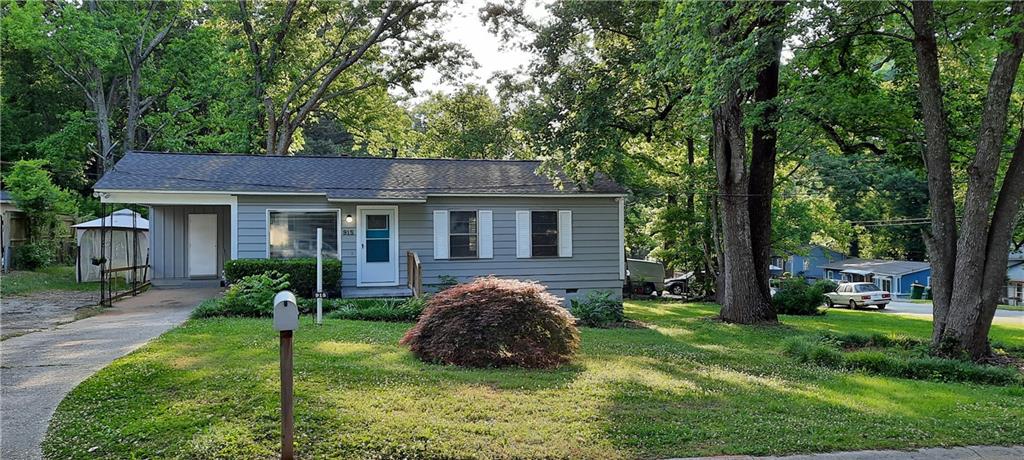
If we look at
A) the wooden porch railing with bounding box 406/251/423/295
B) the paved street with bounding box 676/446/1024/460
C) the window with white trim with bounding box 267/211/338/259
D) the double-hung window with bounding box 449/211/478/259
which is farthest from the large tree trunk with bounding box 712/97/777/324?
the window with white trim with bounding box 267/211/338/259

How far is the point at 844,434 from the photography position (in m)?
4.86

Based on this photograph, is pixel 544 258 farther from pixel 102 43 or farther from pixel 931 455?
pixel 102 43

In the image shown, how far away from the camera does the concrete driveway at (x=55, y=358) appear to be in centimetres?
470

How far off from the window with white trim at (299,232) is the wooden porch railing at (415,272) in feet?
6.27

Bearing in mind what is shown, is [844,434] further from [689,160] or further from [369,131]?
[369,131]

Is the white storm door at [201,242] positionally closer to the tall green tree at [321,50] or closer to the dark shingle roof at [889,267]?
the tall green tree at [321,50]

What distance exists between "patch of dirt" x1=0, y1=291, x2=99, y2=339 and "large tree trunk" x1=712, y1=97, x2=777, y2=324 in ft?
41.9

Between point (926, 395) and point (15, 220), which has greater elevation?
point (15, 220)

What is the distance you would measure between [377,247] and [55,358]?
7923mm

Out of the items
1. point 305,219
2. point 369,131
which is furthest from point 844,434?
point 369,131

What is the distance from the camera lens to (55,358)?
7.21 m

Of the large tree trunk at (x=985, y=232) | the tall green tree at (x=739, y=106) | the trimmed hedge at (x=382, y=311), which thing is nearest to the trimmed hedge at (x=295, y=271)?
the trimmed hedge at (x=382, y=311)

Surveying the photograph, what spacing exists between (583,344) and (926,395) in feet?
14.6

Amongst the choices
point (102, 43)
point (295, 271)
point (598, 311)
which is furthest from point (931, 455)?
point (102, 43)
